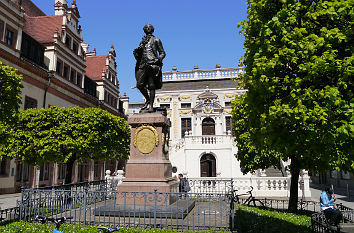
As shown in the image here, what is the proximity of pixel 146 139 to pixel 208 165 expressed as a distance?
20757mm

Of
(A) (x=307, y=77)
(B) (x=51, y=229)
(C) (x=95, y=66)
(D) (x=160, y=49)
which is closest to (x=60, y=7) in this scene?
(C) (x=95, y=66)

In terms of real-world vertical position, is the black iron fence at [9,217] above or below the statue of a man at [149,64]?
below

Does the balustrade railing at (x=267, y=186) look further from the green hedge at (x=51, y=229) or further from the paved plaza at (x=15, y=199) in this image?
the green hedge at (x=51, y=229)

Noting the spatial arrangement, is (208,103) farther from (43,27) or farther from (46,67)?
(43,27)

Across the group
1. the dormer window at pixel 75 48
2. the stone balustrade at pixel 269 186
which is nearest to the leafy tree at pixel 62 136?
the stone balustrade at pixel 269 186

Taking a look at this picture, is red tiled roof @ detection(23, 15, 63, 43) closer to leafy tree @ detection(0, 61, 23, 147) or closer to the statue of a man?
leafy tree @ detection(0, 61, 23, 147)

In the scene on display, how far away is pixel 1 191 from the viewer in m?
19.5

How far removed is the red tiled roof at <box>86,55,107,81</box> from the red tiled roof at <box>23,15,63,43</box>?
1073 cm

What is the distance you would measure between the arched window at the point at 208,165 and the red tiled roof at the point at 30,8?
2626 centimetres

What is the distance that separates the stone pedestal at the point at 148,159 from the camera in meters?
8.11

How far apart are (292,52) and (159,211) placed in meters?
5.50

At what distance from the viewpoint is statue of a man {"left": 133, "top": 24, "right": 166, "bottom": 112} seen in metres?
9.46

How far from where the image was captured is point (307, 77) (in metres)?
6.31

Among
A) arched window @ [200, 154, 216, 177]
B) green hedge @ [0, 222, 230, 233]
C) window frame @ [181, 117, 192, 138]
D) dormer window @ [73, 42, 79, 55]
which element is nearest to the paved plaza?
green hedge @ [0, 222, 230, 233]
